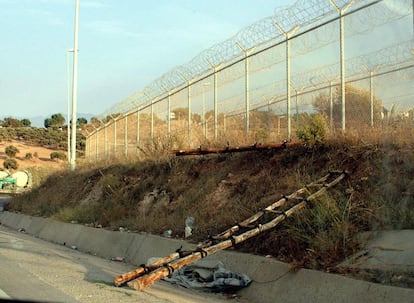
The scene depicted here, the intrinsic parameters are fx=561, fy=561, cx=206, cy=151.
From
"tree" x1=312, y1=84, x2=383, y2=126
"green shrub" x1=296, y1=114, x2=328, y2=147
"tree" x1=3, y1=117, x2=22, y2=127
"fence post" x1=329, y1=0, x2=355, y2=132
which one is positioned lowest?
"green shrub" x1=296, y1=114, x2=328, y2=147

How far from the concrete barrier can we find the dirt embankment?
12.1 inches

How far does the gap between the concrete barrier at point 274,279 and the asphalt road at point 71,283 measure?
617 millimetres

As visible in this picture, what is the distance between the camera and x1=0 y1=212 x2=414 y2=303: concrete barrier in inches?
281

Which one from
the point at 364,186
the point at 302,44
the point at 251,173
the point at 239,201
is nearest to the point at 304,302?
the point at 364,186

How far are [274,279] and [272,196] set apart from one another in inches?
123

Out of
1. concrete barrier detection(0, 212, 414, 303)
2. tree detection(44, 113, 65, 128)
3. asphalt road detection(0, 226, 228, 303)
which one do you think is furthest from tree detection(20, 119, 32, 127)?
asphalt road detection(0, 226, 228, 303)

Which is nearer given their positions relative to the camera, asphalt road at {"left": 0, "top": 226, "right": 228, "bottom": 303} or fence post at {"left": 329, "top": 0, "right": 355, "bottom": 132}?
asphalt road at {"left": 0, "top": 226, "right": 228, "bottom": 303}

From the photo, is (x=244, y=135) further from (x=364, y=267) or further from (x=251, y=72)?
(x=364, y=267)

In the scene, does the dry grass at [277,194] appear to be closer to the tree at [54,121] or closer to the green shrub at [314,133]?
the green shrub at [314,133]

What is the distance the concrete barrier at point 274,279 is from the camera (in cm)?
714

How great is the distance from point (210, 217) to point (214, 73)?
7.16 meters

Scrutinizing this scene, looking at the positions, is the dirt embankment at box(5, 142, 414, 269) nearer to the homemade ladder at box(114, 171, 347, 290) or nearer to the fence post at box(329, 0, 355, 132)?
the homemade ladder at box(114, 171, 347, 290)

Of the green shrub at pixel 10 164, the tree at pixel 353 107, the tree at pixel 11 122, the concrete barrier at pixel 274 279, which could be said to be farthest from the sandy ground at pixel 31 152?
the tree at pixel 353 107

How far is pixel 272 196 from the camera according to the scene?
1171 centimetres
